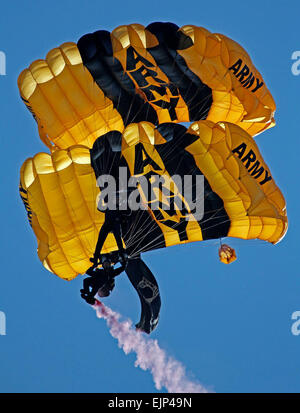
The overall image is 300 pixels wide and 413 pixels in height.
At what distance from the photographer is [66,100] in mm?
17344

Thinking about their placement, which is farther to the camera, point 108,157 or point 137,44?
point 137,44

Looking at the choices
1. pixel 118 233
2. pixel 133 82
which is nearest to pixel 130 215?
pixel 118 233

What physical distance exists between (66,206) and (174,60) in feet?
10.6

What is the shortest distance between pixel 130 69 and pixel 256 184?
3.02 meters

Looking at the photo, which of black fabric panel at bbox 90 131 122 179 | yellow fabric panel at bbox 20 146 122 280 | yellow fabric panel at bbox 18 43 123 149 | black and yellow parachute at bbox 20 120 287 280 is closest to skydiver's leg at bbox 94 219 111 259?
black and yellow parachute at bbox 20 120 287 280

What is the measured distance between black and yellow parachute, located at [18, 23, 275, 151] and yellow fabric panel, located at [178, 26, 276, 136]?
18 millimetres

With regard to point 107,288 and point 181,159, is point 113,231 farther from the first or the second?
point 181,159

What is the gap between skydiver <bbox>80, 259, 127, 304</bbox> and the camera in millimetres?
15430

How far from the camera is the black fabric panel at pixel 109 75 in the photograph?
1706 centimetres

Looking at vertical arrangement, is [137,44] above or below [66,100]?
above

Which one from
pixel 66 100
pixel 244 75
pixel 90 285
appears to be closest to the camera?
Answer: pixel 90 285

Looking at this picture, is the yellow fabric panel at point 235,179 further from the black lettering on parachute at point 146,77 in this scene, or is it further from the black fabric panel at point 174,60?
the black lettering on parachute at point 146,77

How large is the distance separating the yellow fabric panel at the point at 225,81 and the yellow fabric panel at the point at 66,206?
8.70 ft
